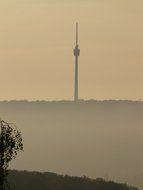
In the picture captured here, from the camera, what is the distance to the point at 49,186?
377ft

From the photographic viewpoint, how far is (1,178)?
61625 millimetres

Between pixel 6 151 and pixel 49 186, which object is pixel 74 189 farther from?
pixel 6 151

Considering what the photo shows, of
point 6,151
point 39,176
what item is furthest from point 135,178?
point 6,151

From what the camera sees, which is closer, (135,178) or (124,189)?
(124,189)

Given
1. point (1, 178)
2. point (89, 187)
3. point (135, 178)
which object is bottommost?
point (135, 178)

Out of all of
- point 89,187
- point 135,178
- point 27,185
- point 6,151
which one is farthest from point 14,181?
point 135,178

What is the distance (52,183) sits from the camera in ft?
381

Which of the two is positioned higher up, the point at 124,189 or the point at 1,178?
the point at 1,178

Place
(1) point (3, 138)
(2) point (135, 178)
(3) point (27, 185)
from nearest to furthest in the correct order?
(1) point (3, 138) → (3) point (27, 185) → (2) point (135, 178)

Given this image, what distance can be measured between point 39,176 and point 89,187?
725cm

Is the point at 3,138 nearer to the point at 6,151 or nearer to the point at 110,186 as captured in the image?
the point at 6,151

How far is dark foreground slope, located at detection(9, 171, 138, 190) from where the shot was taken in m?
114

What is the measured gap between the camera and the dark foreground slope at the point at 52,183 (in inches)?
4488

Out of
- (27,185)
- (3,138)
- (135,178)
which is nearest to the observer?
(3,138)
